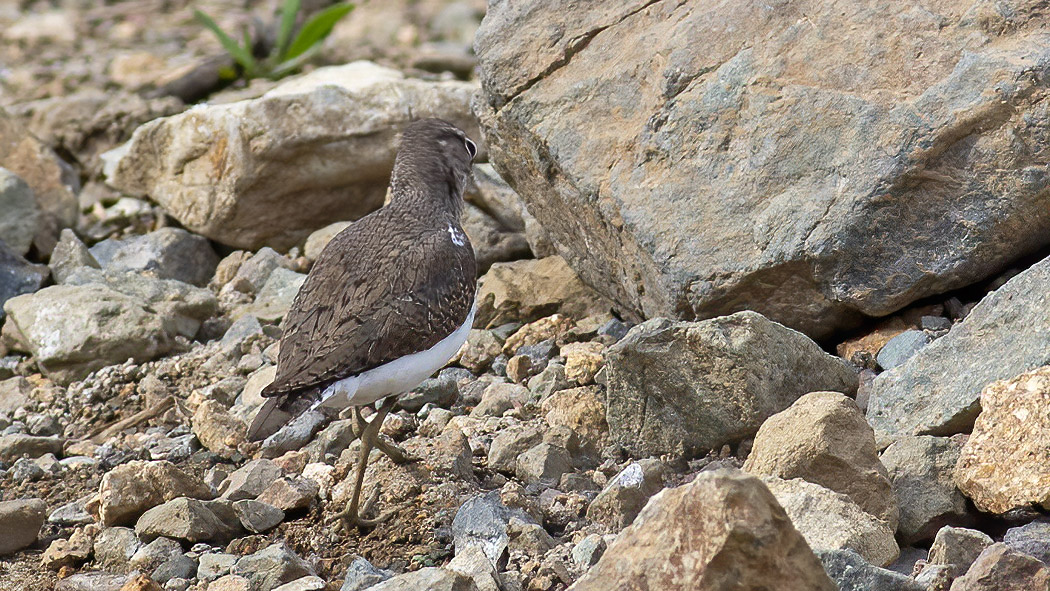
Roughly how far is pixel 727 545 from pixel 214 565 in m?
2.59

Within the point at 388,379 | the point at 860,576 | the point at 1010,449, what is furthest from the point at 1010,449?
the point at 388,379

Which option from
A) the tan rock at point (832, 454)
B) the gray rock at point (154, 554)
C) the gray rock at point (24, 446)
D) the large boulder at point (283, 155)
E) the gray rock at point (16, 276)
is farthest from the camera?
the large boulder at point (283, 155)

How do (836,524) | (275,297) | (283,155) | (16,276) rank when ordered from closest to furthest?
(836,524)
(275,297)
(16,276)
(283,155)

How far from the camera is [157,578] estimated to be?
16.8 ft

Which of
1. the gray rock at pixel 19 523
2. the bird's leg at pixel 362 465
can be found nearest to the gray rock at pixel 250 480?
the bird's leg at pixel 362 465

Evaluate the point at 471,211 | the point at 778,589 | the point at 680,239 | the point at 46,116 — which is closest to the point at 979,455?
the point at 778,589

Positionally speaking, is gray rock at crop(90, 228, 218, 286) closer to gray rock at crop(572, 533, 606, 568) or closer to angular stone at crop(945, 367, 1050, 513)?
gray rock at crop(572, 533, 606, 568)

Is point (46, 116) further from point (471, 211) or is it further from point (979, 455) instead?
point (979, 455)

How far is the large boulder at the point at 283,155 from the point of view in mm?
9016

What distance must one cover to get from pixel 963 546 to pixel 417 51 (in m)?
10.3

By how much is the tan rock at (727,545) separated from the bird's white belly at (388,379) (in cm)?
228

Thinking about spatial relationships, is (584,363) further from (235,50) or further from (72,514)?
(235,50)

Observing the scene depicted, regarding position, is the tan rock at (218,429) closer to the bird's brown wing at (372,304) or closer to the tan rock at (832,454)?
A: the bird's brown wing at (372,304)

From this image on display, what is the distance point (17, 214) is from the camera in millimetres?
9250
